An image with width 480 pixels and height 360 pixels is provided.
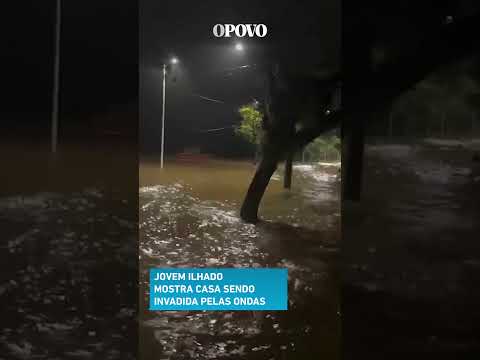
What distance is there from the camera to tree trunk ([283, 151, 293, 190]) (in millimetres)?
1829

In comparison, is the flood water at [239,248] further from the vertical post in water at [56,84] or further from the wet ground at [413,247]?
the vertical post in water at [56,84]

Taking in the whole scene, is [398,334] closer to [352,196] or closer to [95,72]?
[352,196]

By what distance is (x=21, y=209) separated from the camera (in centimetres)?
189

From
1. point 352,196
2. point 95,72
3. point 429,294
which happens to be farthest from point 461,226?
point 95,72

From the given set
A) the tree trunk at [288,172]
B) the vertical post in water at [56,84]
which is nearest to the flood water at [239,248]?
the tree trunk at [288,172]

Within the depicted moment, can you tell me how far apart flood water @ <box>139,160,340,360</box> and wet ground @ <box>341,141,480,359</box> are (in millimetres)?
114

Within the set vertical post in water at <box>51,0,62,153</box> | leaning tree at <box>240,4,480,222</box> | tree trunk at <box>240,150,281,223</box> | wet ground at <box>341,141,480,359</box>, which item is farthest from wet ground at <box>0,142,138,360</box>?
wet ground at <box>341,141,480,359</box>

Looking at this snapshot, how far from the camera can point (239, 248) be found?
183 cm

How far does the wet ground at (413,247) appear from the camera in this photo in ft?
5.72

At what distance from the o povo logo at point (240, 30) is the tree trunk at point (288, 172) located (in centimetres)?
58

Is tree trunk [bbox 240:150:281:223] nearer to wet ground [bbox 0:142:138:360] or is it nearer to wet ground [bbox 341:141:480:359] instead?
wet ground [bbox 341:141:480:359]

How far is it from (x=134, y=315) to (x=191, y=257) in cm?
37

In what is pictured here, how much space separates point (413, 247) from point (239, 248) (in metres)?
0.83

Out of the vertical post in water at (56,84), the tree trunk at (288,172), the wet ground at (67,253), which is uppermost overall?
the vertical post in water at (56,84)
